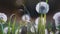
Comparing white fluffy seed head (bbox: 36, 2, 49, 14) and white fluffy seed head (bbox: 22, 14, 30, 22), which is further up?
white fluffy seed head (bbox: 36, 2, 49, 14)

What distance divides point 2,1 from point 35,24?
0.28 metres

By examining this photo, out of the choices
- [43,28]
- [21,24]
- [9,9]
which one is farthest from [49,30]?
[9,9]

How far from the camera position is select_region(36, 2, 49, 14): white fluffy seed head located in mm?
979

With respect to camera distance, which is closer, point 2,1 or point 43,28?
point 43,28

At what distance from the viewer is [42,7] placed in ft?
3.21

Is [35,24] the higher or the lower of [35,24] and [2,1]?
the lower

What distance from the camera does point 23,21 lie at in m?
0.99

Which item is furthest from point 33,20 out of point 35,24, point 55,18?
point 55,18

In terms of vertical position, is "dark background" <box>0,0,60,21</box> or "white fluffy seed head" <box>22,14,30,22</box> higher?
"dark background" <box>0,0,60,21</box>

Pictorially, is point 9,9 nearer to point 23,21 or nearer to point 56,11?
point 23,21

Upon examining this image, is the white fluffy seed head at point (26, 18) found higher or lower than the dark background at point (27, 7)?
lower

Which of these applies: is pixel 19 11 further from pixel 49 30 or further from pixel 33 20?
pixel 49 30

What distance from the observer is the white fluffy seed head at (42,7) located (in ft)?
3.21

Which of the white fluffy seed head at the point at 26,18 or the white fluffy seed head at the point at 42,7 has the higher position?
the white fluffy seed head at the point at 42,7
